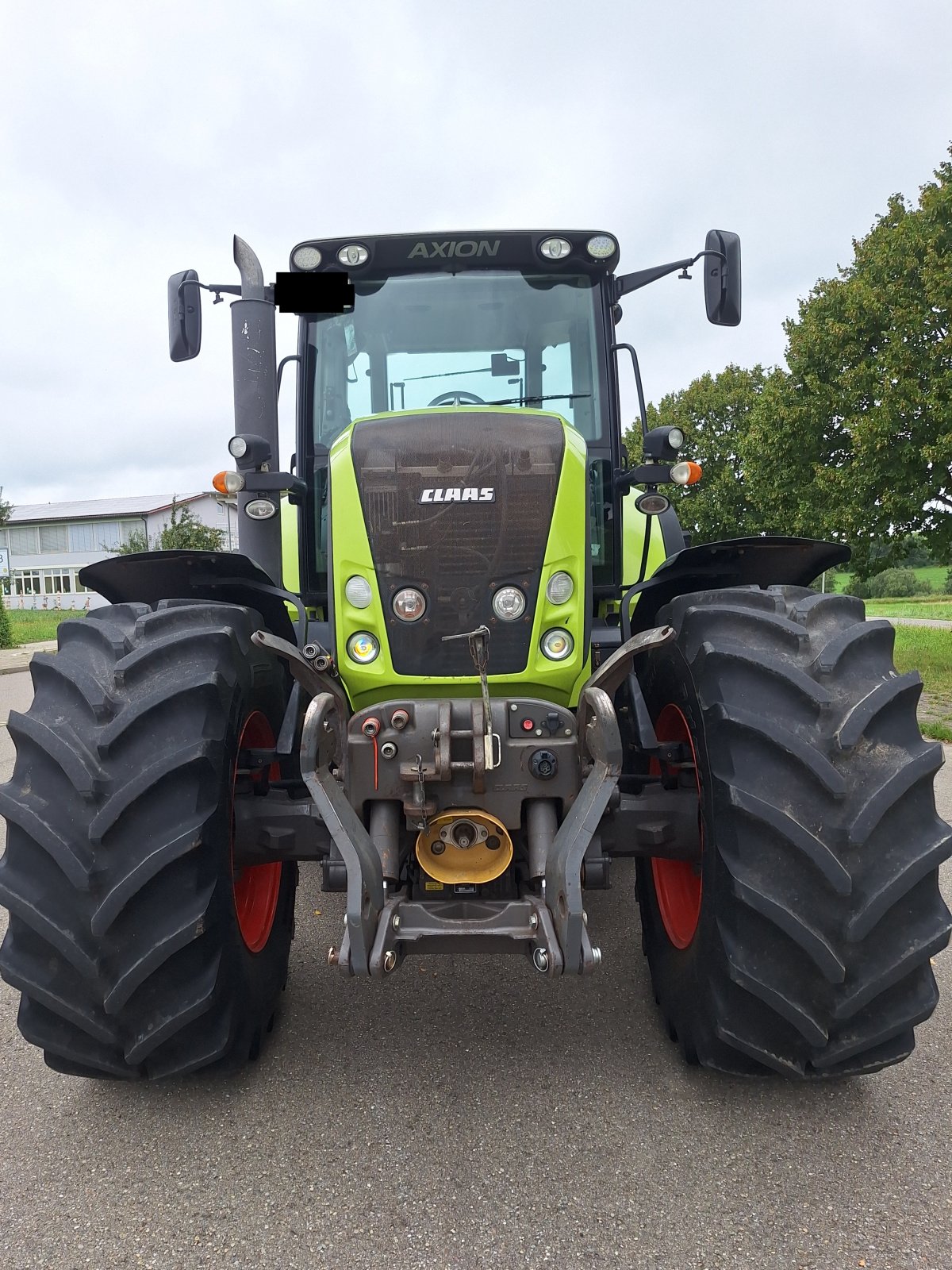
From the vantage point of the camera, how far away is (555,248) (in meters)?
3.47

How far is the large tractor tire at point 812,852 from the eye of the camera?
2.05 meters

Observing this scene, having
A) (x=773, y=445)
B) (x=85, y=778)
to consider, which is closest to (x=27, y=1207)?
(x=85, y=778)

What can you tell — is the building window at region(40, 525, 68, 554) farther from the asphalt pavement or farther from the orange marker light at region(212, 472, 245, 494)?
the asphalt pavement

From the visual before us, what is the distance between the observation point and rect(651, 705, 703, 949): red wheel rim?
271cm

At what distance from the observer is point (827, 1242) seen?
186 centimetres

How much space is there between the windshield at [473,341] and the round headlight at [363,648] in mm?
1360

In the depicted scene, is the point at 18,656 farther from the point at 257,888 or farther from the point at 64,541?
the point at 64,541

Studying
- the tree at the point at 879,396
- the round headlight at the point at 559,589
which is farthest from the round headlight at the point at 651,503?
the tree at the point at 879,396

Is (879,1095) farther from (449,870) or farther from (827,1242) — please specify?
(449,870)

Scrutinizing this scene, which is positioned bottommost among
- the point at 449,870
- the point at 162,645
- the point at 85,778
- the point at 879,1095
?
the point at 879,1095

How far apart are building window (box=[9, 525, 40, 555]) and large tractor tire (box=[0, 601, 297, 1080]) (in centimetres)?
6270

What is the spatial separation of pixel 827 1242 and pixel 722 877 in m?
0.77

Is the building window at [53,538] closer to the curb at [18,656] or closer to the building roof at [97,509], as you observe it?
the building roof at [97,509]

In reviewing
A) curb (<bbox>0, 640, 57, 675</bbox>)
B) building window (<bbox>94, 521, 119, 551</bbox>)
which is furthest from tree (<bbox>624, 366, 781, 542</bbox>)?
building window (<bbox>94, 521, 119, 551</bbox>)
